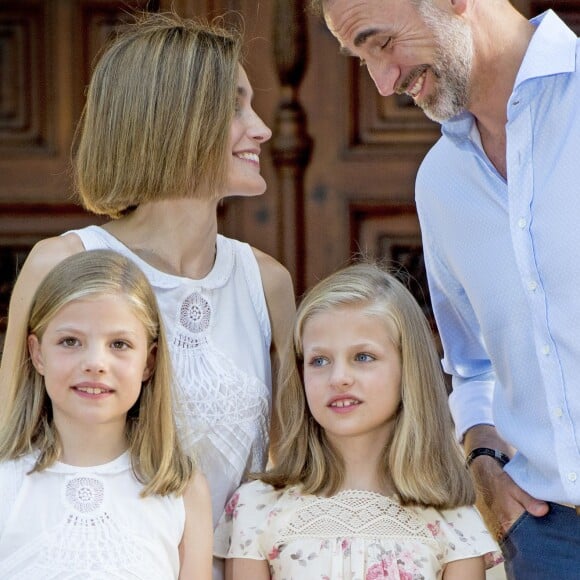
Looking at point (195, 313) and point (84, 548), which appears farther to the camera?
point (195, 313)

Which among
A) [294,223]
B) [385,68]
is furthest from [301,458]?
[294,223]

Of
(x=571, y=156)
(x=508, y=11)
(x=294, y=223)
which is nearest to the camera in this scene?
(x=571, y=156)

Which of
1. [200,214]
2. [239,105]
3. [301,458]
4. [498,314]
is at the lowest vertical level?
[301,458]

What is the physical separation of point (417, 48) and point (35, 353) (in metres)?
0.92

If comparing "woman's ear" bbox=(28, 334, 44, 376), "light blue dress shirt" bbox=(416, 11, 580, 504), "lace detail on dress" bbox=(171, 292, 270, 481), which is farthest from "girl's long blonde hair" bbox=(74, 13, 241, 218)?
"light blue dress shirt" bbox=(416, 11, 580, 504)

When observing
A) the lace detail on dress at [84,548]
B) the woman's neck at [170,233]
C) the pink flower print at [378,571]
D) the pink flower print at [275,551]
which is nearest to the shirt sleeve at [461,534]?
the pink flower print at [378,571]

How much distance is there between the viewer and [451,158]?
2.94 m

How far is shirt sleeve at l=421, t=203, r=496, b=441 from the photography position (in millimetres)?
3070

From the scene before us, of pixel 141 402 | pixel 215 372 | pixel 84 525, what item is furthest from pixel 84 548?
pixel 215 372

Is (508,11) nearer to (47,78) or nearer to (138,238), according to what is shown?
(138,238)

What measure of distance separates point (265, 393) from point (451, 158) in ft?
1.93

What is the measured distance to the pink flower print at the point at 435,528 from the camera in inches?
110

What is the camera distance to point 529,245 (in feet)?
8.77

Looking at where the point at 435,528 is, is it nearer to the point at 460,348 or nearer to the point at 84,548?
the point at 460,348
